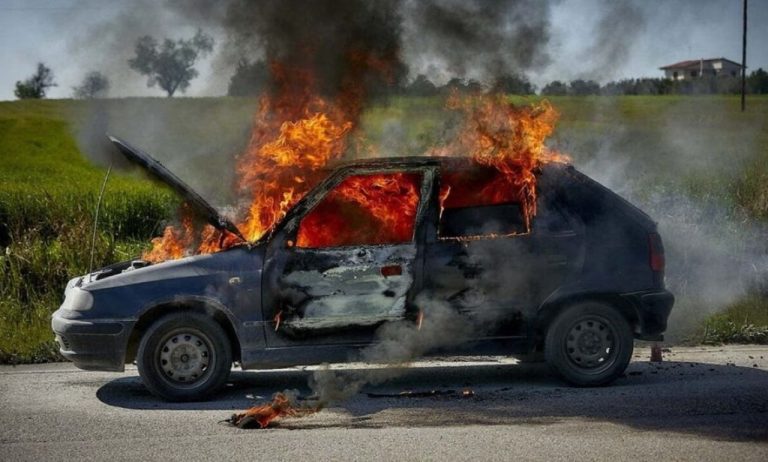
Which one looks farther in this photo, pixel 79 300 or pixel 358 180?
pixel 358 180

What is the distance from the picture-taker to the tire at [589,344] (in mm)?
7832

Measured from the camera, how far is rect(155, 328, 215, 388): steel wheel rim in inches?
300

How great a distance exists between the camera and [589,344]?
792cm

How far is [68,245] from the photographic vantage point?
1327cm

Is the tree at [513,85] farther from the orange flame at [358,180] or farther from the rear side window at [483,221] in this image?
the rear side window at [483,221]

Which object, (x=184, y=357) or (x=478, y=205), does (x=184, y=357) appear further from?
(x=478, y=205)

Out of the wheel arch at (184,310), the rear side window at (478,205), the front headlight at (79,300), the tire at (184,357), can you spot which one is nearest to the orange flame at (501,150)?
the rear side window at (478,205)

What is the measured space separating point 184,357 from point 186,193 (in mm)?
1266

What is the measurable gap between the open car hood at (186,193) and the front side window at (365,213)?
2.01ft

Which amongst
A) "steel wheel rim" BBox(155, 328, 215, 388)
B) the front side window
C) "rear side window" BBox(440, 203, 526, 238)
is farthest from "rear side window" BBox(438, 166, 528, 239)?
"steel wheel rim" BBox(155, 328, 215, 388)

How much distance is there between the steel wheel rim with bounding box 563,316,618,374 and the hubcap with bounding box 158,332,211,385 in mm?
2816

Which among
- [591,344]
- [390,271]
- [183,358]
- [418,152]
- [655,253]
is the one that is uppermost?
[418,152]

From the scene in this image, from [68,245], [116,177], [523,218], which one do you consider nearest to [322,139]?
[523,218]

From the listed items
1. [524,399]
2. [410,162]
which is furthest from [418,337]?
[410,162]
